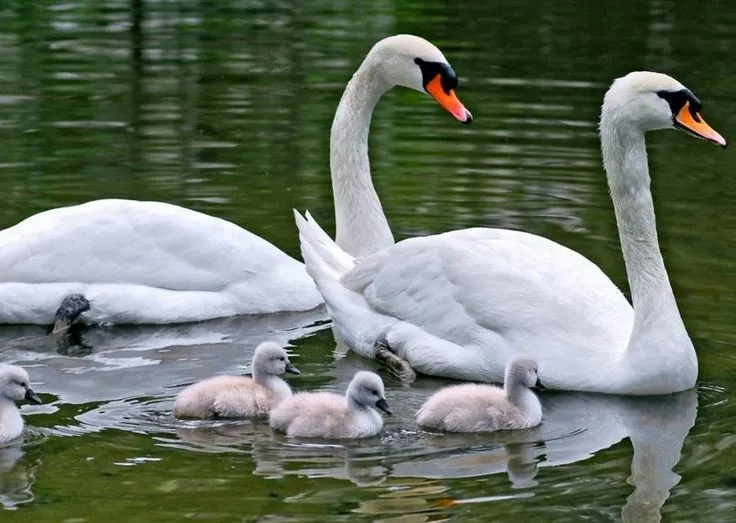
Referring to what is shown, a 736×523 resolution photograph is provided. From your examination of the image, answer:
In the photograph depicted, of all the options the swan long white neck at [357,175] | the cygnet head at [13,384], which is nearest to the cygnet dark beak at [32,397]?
the cygnet head at [13,384]

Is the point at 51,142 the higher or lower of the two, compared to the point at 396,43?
lower

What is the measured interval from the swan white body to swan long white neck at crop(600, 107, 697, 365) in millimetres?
2532

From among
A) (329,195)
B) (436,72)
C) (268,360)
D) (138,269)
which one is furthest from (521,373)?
(329,195)

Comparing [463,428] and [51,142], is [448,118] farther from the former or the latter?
[463,428]

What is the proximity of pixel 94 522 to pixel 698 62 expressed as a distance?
1459 centimetres

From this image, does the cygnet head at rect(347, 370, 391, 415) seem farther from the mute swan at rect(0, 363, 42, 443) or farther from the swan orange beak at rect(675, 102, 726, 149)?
the swan orange beak at rect(675, 102, 726, 149)

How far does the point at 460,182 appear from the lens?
14758 mm

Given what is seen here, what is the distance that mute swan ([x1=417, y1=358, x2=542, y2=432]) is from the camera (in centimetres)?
888

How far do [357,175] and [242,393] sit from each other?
11.9 feet

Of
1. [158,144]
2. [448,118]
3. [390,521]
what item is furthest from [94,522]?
[448,118]

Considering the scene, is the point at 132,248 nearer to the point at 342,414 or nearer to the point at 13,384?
the point at 13,384

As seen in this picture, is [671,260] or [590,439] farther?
[671,260]

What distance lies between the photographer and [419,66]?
40.5ft

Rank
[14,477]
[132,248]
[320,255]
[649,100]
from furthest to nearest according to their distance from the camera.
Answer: [132,248], [320,255], [649,100], [14,477]
